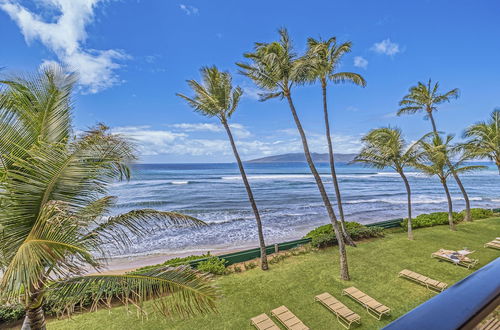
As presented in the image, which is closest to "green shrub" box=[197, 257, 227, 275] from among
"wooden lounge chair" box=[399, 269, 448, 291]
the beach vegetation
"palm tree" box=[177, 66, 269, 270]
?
the beach vegetation

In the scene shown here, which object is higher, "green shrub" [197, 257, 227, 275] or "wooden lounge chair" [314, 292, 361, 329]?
"green shrub" [197, 257, 227, 275]

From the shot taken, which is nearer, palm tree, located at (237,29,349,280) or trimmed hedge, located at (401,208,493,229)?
palm tree, located at (237,29,349,280)

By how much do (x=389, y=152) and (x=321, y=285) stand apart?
709cm

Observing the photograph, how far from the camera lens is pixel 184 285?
3.27 meters

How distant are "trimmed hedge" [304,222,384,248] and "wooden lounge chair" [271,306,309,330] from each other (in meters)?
5.26

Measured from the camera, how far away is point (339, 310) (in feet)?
21.0

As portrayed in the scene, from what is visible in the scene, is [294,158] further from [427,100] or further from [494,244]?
[494,244]

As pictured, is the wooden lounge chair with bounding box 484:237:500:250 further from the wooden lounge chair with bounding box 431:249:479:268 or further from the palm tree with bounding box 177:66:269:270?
the palm tree with bounding box 177:66:269:270

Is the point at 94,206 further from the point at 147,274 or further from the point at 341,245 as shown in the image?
the point at 341,245

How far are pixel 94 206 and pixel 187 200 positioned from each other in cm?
2696

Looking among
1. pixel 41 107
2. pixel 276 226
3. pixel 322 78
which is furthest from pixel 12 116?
pixel 276 226


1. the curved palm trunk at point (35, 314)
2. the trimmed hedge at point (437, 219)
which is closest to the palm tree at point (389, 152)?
the trimmed hedge at point (437, 219)

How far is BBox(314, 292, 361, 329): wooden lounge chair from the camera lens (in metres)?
6.10

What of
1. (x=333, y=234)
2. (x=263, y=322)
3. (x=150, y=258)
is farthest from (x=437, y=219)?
(x=150, y=258)
